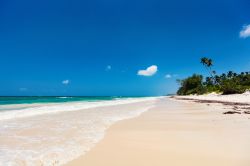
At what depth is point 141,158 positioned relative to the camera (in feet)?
17.7

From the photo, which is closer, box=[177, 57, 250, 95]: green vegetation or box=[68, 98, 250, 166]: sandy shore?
box=[68, 98, 250, 166]: sandy shore

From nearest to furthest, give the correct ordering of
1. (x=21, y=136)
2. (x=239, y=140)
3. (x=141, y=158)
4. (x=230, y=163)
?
(x=230, y=163), (x=141, y=158), (x=239, y=140), (x=21, y=136)

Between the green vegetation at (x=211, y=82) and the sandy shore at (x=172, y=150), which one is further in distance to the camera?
the green vegetation at (x=211, y=82)

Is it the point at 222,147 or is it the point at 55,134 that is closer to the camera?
the point at 222,147

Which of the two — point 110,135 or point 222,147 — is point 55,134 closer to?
point 110,135

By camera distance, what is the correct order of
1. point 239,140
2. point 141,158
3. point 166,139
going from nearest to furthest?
point 141,158, point 239,140, point 166,139

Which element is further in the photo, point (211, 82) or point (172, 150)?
point (211, 82)

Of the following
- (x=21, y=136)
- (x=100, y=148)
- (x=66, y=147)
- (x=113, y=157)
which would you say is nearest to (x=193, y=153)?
(x=113, y=157)

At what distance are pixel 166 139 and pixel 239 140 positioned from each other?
80.9 inches

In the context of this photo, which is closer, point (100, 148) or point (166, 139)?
point (100, 148)

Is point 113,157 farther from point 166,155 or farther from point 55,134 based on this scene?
point 55,134

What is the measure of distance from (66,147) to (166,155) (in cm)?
264

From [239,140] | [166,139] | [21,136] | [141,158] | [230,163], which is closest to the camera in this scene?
[230,163]

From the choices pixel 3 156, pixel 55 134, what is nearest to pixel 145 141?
pixel 55 134
